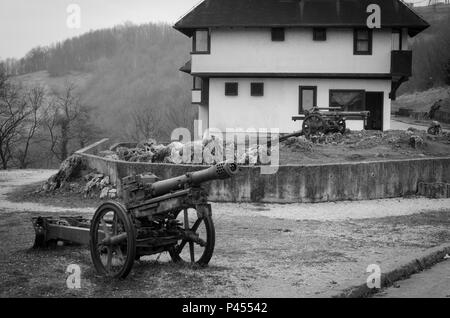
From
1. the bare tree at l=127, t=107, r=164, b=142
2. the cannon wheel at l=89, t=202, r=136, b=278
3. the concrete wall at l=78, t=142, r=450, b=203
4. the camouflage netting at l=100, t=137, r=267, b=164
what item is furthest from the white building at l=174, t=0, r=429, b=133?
the bare tree at l=127, t=107, r=164, b=142

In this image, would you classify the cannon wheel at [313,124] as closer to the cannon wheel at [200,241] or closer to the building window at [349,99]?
the building window at [349,99]

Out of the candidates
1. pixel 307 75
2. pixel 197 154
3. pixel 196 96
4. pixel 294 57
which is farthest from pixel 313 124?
pixel 196 96

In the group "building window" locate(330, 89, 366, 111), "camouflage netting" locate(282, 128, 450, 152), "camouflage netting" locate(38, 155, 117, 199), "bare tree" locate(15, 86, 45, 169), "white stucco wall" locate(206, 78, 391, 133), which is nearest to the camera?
"camouflage netting" locate(38, 155, 117, 199)

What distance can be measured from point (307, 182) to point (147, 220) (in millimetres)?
10393

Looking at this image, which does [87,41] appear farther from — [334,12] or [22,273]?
[22,273]

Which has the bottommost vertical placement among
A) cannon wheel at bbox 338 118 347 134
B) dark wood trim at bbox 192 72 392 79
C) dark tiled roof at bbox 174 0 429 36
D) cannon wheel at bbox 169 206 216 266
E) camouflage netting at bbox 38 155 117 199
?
camouflage netting at bbox 38 155 117 199

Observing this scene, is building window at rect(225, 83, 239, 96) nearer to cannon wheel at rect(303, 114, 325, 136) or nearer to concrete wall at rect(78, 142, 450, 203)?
cannon wheel at rect(303, 114, 325, 136)

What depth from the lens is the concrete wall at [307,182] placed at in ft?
62.6

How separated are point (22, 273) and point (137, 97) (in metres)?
106

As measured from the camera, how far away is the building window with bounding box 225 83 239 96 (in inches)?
1435

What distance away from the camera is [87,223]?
1105 centimetres

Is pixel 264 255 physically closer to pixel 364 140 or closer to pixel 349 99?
pixel 364 140

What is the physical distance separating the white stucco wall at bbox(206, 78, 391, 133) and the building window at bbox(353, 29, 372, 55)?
1582mm

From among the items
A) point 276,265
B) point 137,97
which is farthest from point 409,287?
point 137,97
